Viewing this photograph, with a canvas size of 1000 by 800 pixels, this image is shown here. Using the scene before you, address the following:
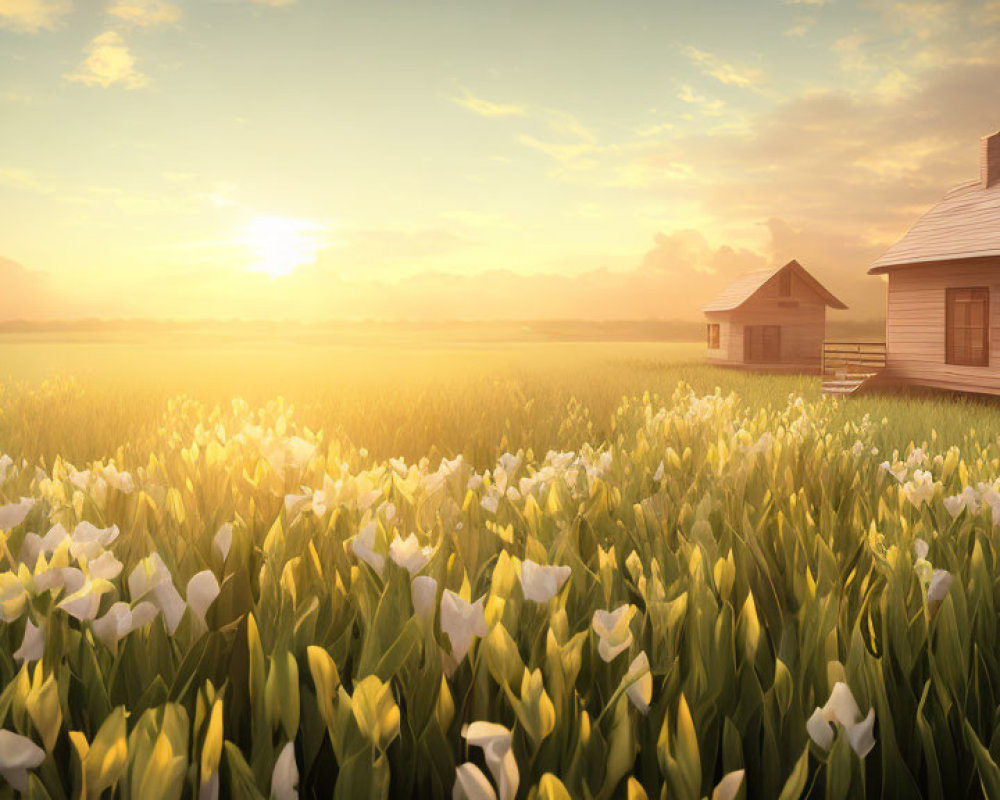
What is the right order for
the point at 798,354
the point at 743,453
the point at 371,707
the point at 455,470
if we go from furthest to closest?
the point at 798,354 → the point at 743,453 → the point at 455,470 → the point at 371,707

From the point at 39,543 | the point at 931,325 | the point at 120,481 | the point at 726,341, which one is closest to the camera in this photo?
the point at 39,543

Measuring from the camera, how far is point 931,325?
21.1 m

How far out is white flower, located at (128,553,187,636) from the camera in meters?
1.98

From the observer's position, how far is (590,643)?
1939 millimetres

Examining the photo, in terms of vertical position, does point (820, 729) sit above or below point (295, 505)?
below

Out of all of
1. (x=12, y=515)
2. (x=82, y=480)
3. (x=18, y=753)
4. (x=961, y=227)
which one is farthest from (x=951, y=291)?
(x=18, y=753)

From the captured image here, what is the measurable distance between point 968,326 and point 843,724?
74.2ft

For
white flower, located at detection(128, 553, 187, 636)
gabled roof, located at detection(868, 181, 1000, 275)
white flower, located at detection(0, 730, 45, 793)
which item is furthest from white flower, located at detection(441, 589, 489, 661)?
gabled roof, located at detection(868, 181, 1000, 275)

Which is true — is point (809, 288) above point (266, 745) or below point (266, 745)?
above

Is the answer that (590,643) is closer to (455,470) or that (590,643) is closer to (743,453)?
(455,470)

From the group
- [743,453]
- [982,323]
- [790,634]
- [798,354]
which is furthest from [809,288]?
[790,634]

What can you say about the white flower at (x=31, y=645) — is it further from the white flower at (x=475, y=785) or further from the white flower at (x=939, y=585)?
the white flower at (x=939, y=585)

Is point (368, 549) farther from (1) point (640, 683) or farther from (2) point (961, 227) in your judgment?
(2) point (961, 227)

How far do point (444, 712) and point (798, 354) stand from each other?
3887 cm
